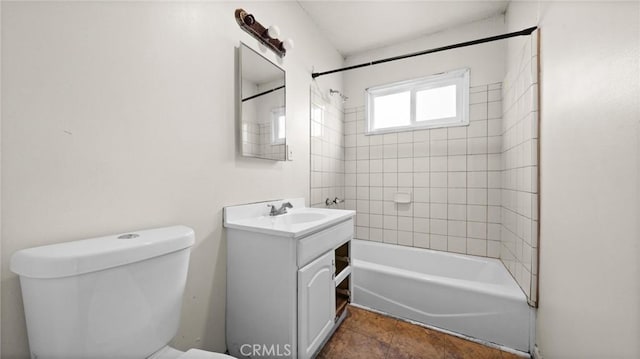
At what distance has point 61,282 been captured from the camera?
0.58 m

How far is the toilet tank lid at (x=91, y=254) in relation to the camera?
22.5 inches

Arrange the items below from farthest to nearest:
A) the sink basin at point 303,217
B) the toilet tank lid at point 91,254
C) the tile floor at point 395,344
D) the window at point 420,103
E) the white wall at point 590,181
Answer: the window at point 420,103
the sink basin at point 303,217
the tile floor at point 395,344
the white wall at point 590,181
the toilet tank lid at point 91,254

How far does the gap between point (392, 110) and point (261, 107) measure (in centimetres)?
162

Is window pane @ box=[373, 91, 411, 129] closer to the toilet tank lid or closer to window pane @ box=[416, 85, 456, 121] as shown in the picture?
window pane @ box=[416, 85, 456, 121]

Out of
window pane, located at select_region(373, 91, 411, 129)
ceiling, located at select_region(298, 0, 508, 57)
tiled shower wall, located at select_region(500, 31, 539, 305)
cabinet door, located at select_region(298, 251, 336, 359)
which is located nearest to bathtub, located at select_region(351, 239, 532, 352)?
tiled shower wall, located at select_region(500, 31, 539, 305)

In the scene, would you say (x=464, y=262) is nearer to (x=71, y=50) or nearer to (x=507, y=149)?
(x=507, y=149)

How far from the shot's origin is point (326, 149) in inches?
90.8

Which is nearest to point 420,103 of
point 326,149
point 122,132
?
point 326,149

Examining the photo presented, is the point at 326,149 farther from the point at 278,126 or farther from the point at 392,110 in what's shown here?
the point at 392,110

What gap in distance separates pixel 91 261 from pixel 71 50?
0.69 meters

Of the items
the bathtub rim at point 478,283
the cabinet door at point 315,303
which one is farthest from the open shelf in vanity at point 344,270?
the cabinet door at point 315,303

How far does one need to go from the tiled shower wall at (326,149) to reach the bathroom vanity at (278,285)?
0.81m

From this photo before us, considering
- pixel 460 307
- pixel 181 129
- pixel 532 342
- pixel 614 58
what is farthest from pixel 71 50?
pixel 532 342

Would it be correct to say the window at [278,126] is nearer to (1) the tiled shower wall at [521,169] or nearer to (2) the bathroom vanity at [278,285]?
(2) the bathroom vanity at [278,285]
